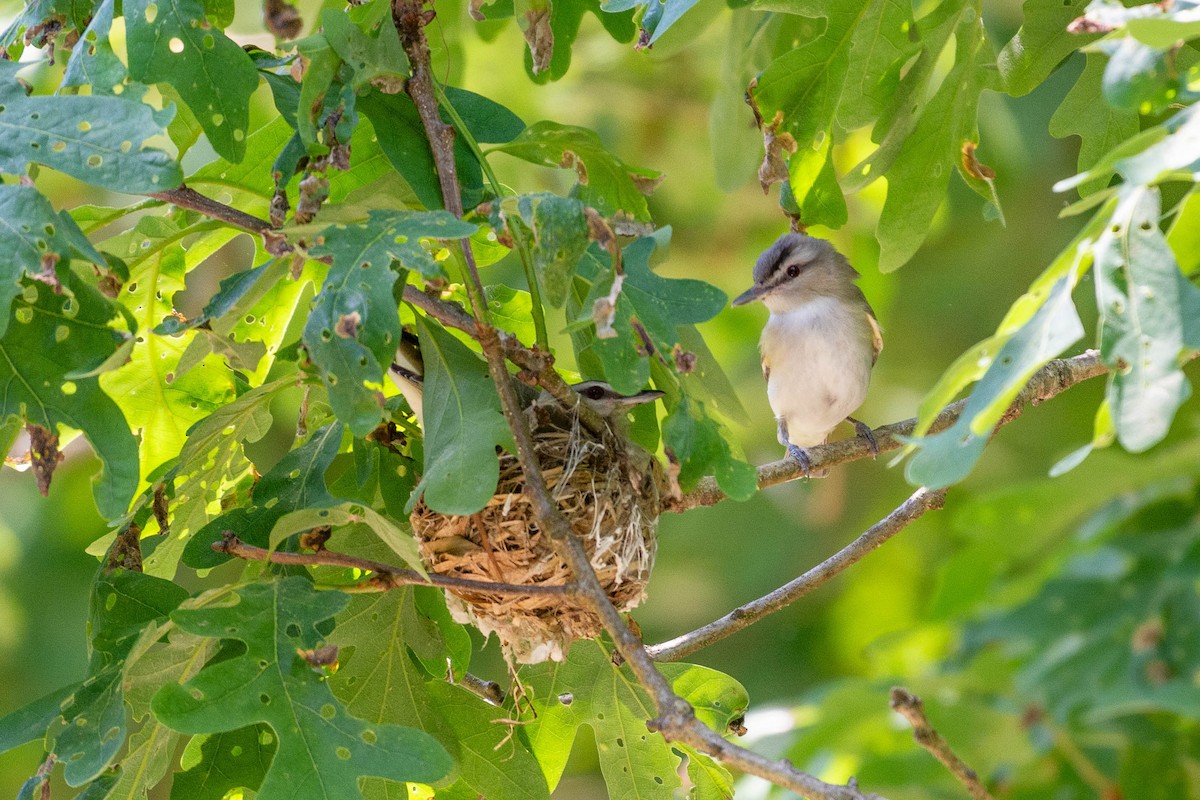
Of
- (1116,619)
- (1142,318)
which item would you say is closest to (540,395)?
(1142,318)

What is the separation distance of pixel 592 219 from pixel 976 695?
3675 mm

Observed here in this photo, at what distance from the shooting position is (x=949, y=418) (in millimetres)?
3732

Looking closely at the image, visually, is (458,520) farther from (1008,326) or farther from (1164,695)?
(1164,695)

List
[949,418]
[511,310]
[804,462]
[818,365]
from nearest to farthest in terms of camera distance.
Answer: [511,310] → [949,418] → [804,462] → [818,365]

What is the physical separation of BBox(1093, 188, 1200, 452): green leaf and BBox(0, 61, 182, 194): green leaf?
1697mm

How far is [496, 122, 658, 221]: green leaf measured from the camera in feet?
10.5

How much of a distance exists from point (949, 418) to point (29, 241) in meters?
2.55

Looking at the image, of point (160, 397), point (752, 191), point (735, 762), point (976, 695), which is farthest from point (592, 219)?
point (752, 191)

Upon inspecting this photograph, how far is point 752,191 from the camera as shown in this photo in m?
7.91

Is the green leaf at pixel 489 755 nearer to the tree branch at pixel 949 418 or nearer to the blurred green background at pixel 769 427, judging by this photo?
the tree branch at pixel 949 418

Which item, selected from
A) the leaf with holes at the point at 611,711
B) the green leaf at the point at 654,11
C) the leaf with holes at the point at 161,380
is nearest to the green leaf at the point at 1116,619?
the leaf with holes at the point at 611,711

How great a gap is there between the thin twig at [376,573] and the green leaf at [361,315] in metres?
0.43

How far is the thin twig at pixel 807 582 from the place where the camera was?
345 cm

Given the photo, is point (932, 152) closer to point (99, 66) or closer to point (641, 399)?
point (641, 399)
